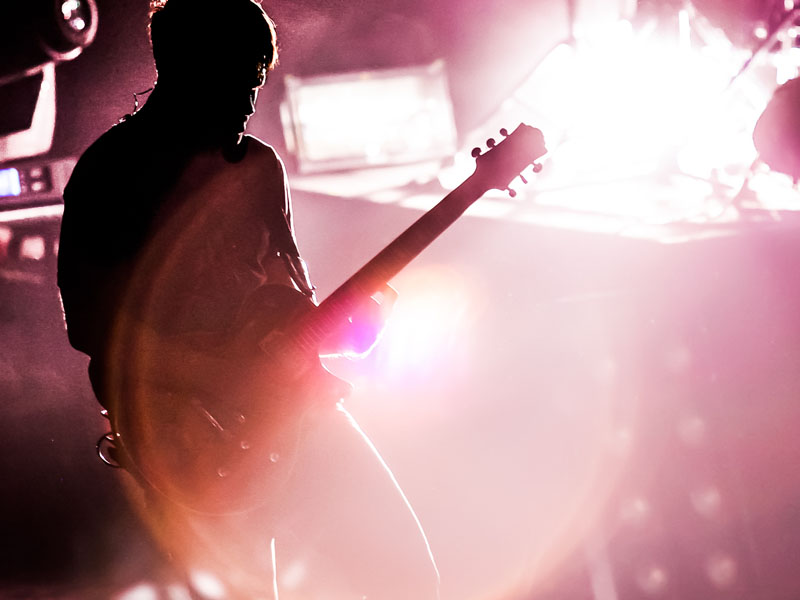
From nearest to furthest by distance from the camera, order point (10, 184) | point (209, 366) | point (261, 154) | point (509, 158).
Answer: point (209, 366) < point (261, 154) < point (509, 158) < point (10, 184)

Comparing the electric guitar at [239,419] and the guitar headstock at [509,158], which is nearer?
the electric guitar at [239,419]

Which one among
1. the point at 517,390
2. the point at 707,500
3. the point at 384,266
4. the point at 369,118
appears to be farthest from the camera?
the point at 369,118

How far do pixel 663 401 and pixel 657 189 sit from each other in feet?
4.31

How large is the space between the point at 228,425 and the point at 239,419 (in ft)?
0.07

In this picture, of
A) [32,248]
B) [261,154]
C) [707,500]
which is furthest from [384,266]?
[707,500]

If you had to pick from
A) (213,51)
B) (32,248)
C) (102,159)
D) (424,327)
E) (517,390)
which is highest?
(213,51)

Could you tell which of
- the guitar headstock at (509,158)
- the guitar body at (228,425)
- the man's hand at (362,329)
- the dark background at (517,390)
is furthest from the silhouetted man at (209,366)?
the dark background at (517,390)

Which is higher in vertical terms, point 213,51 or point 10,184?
point 213,51

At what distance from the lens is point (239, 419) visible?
1.22 meters

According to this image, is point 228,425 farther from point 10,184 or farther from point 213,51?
point 10,184

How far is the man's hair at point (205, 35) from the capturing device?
125 centimetres

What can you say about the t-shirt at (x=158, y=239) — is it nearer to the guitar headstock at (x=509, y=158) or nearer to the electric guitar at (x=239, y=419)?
the electric guitar at (x=239, y=419)

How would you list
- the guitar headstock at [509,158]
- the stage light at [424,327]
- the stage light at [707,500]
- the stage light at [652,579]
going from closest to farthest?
the guitar headstock at [509,158]
the stage light at [652,579]
the stage light at [707,500]
the stage light at [424,327]

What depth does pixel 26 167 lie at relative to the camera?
317cm
